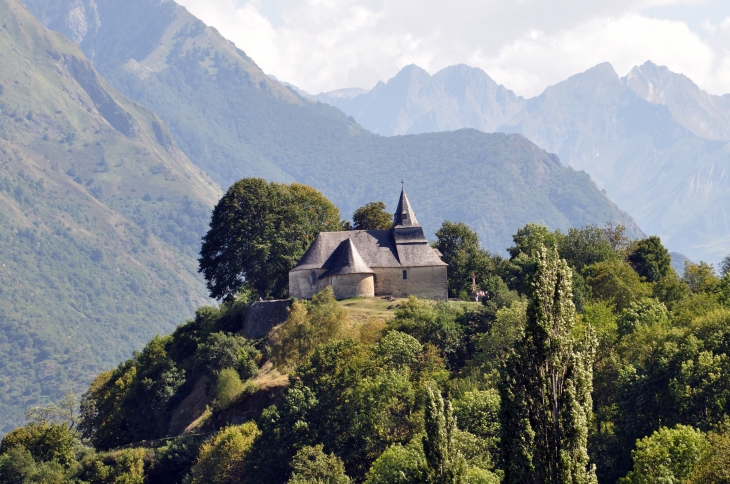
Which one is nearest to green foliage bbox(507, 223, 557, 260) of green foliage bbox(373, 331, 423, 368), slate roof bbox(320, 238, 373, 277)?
slate roof bbox(320, 238, 373, 277)

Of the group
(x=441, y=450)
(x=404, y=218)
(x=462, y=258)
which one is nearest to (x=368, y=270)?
(x=404, y=218)

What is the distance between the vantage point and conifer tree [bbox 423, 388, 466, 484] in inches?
1542

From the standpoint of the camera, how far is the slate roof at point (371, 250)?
8362 cm

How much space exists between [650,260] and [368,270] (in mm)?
23664

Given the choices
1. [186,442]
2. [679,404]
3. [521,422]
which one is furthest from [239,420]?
[521,422]

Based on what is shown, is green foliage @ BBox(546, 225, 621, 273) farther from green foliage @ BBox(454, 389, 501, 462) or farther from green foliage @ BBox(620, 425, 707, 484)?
green foliage @ BBox(620, 425, 707, 484)

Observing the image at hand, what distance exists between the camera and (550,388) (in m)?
33.6

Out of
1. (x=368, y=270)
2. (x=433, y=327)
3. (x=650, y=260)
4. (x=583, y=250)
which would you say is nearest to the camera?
(x=433, y=327)

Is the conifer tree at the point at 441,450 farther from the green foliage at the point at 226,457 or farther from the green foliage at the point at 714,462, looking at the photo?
the green foliage at the point at 226,457

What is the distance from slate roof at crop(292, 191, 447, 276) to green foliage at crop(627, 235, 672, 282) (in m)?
17.0

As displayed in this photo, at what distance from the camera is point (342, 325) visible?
236 ft

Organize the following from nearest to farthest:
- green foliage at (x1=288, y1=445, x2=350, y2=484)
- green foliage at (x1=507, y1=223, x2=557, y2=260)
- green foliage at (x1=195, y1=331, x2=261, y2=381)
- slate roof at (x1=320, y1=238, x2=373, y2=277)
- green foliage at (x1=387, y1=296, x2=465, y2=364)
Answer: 1. green foliage at (x1=288, y1=445, x2=350, y2=484)
2. green foliage at (x1=387, y1=296, x2=465, y2=364)
3. green foliage at (x1=195, y1=331, x2=261, y2=381)
4. slate roof at (x1=320, y1=238, x2=373, y2=277)
5. green foliage at (x1=507, y1=223, x2=557, y2=260)

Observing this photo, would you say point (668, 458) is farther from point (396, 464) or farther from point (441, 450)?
point (396, 464)

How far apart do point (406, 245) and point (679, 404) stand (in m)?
38.0
